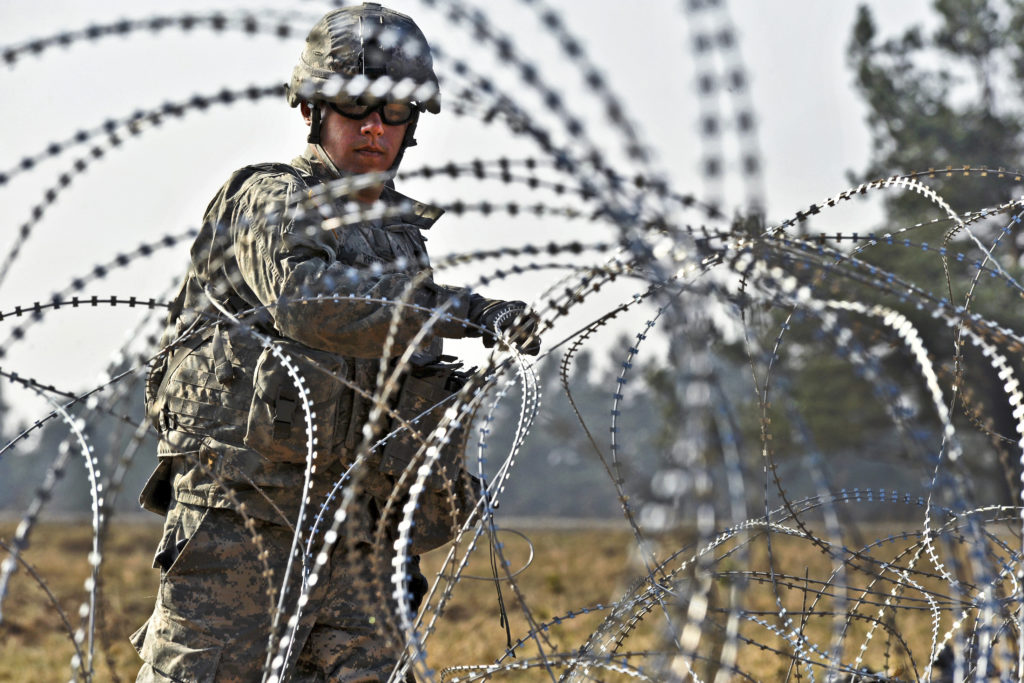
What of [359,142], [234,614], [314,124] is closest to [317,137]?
[314,124]

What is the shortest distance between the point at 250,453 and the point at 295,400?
0.21 m

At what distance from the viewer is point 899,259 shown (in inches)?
700

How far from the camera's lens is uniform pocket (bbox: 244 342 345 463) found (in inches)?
124

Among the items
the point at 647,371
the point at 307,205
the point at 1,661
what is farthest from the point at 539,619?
the point at 647,371

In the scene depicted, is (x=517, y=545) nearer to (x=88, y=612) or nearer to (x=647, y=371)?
(x=647, y=371)

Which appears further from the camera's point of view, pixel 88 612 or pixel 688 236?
pixel 88 612

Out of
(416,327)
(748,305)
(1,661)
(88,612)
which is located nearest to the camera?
(88,612)

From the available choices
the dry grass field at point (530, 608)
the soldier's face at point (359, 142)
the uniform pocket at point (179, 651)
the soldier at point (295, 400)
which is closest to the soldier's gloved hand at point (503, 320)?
the soldier at point (295, 400)

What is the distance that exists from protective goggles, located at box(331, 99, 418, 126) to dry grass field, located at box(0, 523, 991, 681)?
4.57ft

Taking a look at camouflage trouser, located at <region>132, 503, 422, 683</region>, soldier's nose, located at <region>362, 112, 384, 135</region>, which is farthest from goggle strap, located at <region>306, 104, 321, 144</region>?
camouflage trouser, located at <region>132, 503, 422, 683</region>

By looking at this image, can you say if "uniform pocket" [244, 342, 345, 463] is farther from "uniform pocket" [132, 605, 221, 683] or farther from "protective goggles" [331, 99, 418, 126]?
→ "protective goggles" [331, 99, 418, 126]

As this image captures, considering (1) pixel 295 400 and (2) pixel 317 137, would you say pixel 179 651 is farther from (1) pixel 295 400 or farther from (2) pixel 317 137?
(2) pixel 317 137

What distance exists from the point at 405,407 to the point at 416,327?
52cm

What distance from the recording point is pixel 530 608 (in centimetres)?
888
